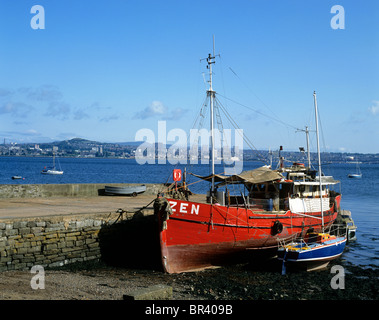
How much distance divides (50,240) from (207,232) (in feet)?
23.6

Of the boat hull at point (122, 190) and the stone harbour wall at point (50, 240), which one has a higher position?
the boat hull at point (122, 190)

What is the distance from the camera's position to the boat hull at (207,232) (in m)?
19.5

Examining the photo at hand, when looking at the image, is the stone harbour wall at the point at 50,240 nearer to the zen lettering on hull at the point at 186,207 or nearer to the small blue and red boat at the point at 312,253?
the zen lettering on hull at the point at 186,207

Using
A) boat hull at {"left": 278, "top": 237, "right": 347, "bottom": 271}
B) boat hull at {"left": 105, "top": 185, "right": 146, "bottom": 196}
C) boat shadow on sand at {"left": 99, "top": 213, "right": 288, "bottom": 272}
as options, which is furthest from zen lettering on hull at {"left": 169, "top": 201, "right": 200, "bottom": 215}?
boat hull at {"left": 105, "top": 185, "right": 146, "bottom": 196}

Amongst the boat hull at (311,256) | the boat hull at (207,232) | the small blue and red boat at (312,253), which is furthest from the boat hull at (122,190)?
the boat hull at (311,256)

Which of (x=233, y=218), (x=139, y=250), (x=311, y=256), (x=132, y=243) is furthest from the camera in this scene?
(x=139, y=250)

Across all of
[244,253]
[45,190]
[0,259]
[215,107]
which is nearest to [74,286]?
[0,259]

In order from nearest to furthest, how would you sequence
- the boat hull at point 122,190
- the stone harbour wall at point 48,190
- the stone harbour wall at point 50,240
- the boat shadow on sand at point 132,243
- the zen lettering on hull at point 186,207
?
1. the stone harbour wall at point 50,240
2. the zen lettering on hull at point 186,207
3. the boat shadow on sand at point 132,243
4. the stone harbour wall at point 48,190
5. the boat hull at point 122,190

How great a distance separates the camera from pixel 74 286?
50.4 feet

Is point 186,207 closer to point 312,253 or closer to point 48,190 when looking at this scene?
point 312,253

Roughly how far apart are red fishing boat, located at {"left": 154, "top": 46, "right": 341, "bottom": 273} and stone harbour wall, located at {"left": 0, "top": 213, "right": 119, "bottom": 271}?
3.47 meters

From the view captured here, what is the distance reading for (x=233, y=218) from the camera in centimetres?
2075

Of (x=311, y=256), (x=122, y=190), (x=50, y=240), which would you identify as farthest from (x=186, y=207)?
(x=122, y=190)
